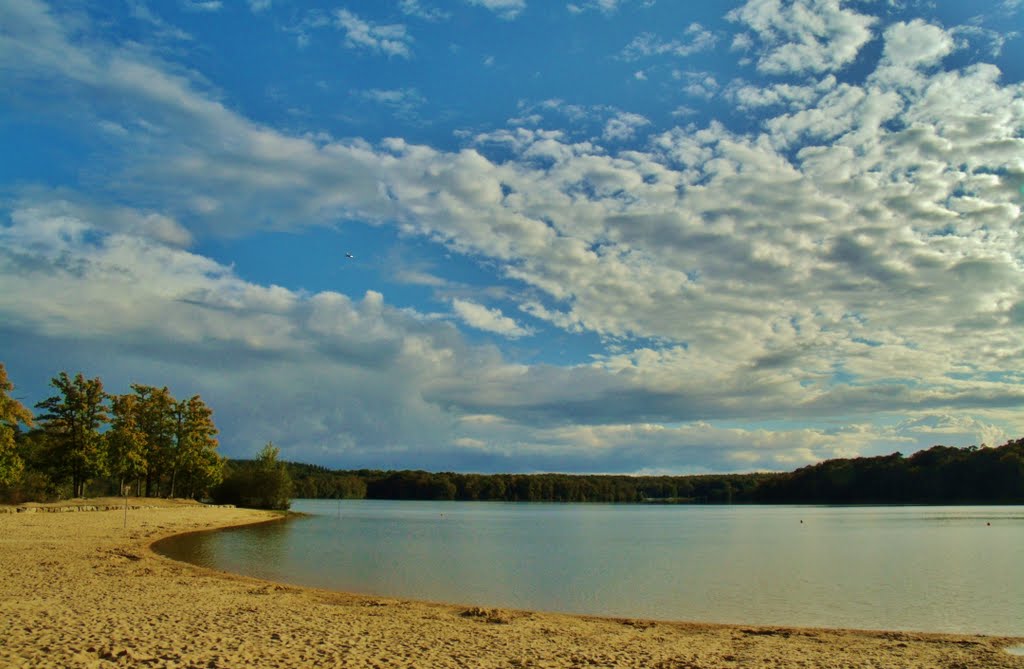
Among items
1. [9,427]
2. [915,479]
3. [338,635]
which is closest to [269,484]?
[9,427]

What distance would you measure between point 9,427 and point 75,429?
1583 centimetres

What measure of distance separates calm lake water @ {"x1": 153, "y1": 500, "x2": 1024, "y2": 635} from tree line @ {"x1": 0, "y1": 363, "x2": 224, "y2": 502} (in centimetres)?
1619

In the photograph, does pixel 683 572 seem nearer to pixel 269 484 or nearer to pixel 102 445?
pixel 102 445

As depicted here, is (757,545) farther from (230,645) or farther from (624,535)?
(230,645)

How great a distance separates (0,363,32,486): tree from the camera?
46125mm

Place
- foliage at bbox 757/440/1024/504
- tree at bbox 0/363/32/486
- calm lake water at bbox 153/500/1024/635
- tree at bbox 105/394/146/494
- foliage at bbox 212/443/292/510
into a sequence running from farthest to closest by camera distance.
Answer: foliage at bbox 757/440/1024/504
foliage at bbox 212/443/292/510
tree at bbox 105/394/146/494
tree at bbox 0/363/32/486
calm lake water at bbox 153/500/1024/635

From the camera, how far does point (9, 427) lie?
47.6m

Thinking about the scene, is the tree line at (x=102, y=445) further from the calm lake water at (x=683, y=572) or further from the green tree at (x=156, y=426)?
the calm lake water at (x=683, y=572)

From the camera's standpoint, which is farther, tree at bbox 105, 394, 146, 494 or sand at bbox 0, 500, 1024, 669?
tree at bbox 105, 394, 146, 494

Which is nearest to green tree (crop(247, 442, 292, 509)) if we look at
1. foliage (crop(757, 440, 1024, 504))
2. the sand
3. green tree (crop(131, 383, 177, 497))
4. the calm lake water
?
green tree (crop(131, 383, 177, 497))

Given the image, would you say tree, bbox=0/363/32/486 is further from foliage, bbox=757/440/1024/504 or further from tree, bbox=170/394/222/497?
foliage, bbox=757/440/1024/504

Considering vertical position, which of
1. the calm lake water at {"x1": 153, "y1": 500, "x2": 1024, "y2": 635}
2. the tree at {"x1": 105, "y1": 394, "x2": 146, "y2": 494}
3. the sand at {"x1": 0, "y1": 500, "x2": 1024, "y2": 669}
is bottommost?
the calm lake water at {"x1": 153, "y1": 500, "x2": 1024, "y2": 635}

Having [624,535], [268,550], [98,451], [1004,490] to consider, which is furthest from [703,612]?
[1004,490]

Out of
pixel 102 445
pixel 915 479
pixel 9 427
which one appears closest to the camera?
pixel 9 427
